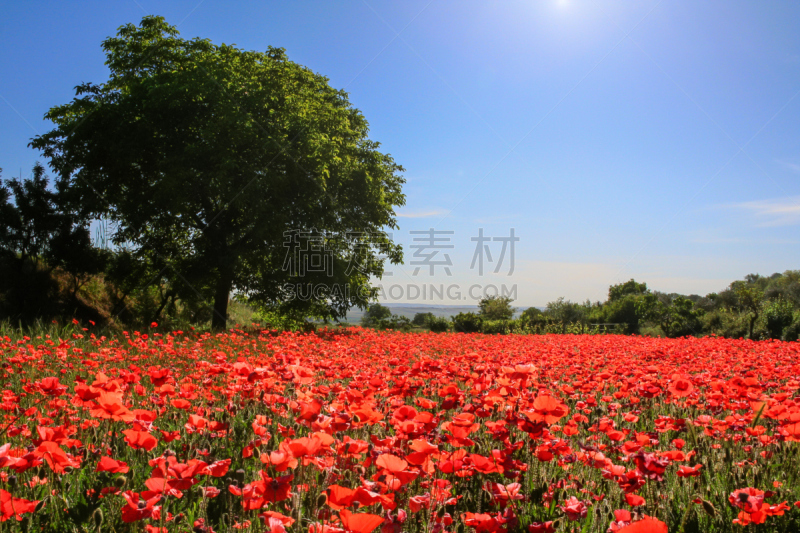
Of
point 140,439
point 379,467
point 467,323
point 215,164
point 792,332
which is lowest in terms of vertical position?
point 467,323

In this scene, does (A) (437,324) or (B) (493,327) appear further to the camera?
(A) (437,324)

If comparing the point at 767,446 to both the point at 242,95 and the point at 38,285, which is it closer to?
the point at 242,95

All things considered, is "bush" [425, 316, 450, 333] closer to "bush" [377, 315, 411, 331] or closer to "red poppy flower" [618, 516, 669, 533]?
"bush" [377, 315, 411, 331]

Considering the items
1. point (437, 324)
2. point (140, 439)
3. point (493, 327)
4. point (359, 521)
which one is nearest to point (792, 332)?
point (493, 327)

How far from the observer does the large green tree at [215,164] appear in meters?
15.0

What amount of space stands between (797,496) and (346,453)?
2856mm

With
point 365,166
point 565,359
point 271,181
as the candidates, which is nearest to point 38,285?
point 271,181

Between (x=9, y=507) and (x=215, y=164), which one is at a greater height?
(x=215, y=164)

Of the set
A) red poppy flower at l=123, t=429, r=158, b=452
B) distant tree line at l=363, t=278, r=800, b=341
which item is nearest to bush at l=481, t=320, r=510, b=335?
distant tree line at l=363, t=278, r=800, b=341

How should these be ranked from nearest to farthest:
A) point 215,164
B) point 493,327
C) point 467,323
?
point 215,164 → point 493,327 → point 467,323

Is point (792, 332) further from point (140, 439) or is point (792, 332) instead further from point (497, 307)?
point (140, 439)

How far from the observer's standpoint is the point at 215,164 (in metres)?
14.8

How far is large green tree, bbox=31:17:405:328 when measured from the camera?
15.0 metres

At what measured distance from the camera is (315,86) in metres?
20.1
